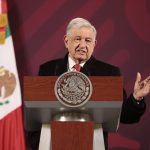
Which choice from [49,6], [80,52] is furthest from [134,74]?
[80,52]

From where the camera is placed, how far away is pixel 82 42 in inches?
69.5

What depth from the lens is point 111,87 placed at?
4.74ft

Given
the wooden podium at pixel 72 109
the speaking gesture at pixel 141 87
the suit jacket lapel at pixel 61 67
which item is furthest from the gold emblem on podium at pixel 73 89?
the suit jacket lapel at pixel 61 67

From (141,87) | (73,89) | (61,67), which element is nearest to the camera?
(73,89)

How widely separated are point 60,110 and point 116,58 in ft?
5.72

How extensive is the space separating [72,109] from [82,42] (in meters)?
0.38

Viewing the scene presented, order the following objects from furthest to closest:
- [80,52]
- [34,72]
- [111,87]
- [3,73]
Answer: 1. [34,72]
2. [3,73]
3. [80,52]
4. [111,87]

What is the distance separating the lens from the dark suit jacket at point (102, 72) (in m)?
1.76

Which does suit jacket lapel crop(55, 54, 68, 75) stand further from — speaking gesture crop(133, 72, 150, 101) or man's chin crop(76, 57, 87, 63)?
speaking gesture crop(133, 72, 150, 101)

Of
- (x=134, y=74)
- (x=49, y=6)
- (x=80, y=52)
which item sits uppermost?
(x=49, y=6)

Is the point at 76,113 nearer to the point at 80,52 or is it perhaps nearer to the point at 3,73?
the point at 80,52

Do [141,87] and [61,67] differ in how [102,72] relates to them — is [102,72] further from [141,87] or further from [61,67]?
[141,87]

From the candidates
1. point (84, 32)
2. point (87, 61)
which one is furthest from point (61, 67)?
point (84, 32)

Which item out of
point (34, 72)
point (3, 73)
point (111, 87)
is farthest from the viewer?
point (34, 72)
